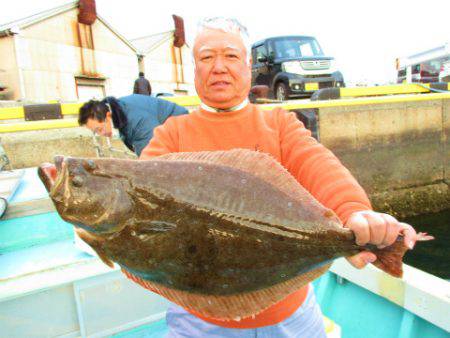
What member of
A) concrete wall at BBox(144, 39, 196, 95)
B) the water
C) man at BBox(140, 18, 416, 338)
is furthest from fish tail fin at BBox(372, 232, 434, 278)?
concrete wall at BBox(144, 39, 196, 95)

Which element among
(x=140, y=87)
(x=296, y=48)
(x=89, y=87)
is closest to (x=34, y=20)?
(x=89, y=87)

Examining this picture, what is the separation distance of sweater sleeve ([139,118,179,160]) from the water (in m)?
7.05

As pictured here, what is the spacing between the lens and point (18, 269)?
3260 mm

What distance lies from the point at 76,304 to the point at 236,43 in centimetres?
252

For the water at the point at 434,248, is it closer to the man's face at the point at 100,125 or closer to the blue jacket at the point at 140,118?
the blue jacket at the point at 140,118

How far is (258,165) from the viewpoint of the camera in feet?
4.51

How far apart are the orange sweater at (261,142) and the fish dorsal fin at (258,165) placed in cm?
20

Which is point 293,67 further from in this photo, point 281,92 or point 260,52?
point 260,52

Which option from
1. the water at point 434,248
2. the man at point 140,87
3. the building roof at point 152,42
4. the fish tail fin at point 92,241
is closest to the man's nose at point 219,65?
the fish tail fin at point 92,241

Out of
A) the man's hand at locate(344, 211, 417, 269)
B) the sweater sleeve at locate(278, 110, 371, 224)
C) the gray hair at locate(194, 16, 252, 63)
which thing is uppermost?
the gray hair at locate(194, 16, 252, 63)

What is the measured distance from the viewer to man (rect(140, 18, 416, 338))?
1.64 metres

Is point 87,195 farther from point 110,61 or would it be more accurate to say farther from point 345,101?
point 110,61

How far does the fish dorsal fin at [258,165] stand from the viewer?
1.35 metres

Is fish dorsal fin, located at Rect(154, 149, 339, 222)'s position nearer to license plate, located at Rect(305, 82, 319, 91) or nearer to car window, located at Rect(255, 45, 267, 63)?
license plate, located at Rect(305, 82, 319, 91)
